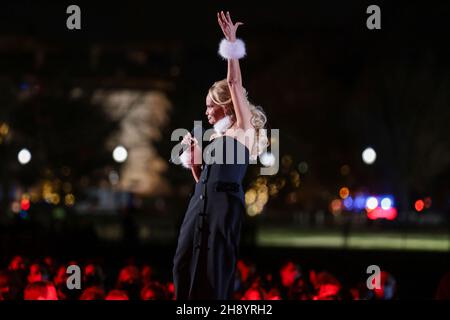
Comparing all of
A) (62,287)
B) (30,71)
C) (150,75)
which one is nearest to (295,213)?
(150,75)

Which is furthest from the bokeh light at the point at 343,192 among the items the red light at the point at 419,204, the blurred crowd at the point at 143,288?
the blurred crowd at the point at 143,288

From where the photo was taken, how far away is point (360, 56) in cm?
6419

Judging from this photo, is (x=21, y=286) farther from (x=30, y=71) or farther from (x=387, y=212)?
(x=387, y=212)

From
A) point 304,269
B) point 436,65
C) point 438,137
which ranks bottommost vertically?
point 304,269

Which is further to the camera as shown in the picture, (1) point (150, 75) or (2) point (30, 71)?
(1) point (150, 75)

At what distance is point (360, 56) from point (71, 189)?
2503 cm

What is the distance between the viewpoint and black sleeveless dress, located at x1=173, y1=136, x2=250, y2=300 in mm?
7795

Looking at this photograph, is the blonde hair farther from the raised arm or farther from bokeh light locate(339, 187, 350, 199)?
bokeh light locate(339, 187, 350, 199)

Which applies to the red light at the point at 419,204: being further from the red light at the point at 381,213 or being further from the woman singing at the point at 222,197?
the woman singing at the point at 222,197

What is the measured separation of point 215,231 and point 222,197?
262 mm

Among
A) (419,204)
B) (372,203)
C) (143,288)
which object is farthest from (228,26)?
(419,204)

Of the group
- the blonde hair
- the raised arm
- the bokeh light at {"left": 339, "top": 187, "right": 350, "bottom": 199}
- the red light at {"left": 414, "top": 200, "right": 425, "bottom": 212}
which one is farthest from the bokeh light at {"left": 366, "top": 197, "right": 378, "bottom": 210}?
the raised arm

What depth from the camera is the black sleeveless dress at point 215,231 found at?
25.6 feet

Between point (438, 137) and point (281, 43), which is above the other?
point (281, 43)
